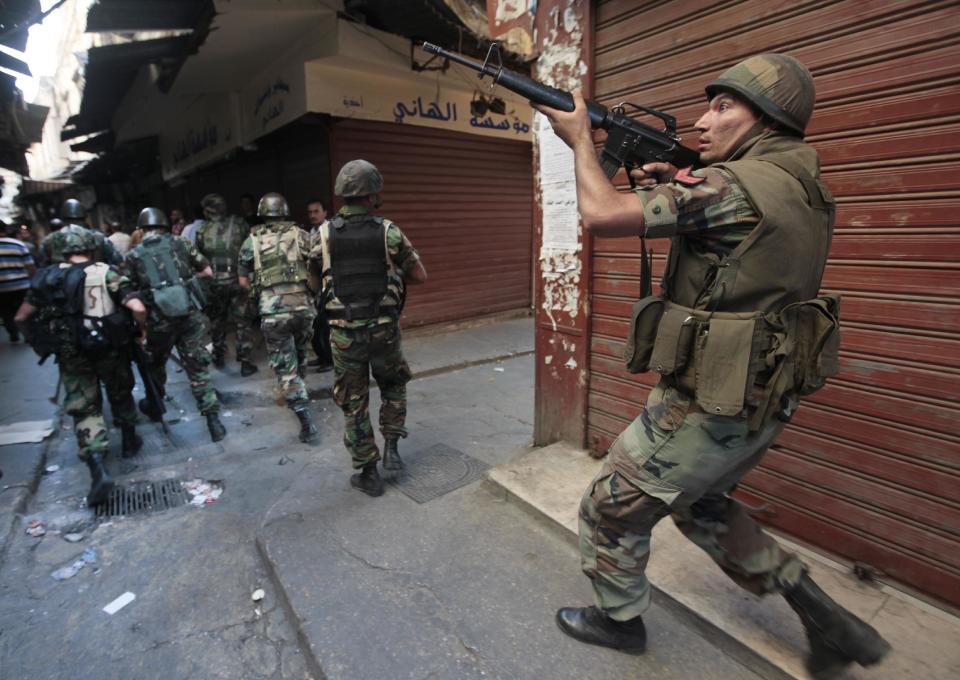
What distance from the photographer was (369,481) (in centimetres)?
318

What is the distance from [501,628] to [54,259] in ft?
12.2

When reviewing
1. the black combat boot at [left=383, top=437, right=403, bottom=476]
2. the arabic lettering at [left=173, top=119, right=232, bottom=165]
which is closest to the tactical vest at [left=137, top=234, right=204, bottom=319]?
the black combat boot at [left=383, top=437, right=403, bottom=476]

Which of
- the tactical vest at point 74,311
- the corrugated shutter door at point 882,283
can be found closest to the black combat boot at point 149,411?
the tactical vest at point 74,311

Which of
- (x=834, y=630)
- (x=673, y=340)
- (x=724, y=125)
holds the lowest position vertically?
(x=834, y=630)

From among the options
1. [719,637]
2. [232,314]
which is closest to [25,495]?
[232,314]

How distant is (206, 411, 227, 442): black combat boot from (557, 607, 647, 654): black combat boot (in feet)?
11.0

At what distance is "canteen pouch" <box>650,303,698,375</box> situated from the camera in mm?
1514

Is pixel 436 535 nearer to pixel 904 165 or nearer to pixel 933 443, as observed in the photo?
pixel 933 443

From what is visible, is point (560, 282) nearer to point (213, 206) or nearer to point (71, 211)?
point (71, 211)

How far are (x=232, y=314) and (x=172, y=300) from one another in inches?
79.8

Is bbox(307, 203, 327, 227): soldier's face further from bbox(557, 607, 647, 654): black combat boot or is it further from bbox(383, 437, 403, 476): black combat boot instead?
bbox(557, 607, 647, 654): black combat boot

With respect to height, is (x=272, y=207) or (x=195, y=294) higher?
(x=272, y=207)

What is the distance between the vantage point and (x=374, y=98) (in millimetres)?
6422

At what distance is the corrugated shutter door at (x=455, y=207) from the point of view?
22.9ft
